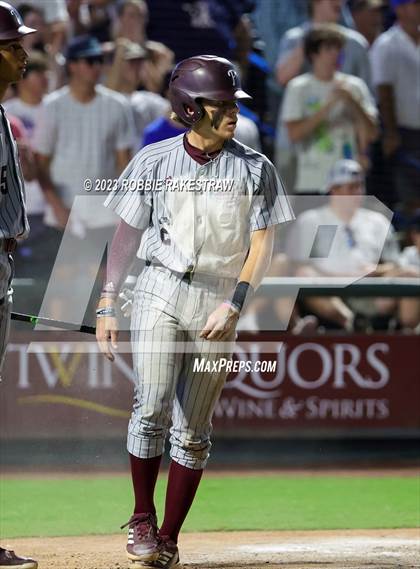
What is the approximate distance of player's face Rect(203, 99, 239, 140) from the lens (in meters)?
4.27

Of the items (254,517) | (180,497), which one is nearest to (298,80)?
(254,517)

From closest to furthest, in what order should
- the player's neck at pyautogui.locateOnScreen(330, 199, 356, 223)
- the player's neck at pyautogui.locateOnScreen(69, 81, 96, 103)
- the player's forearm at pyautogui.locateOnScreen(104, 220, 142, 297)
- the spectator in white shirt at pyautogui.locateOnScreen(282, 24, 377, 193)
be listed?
the player's forearm at pyautogui.locateOnScreen(104, 220, 142, 297), the player's neck at pyautogui.locateOnScreen(330, 199, 356, 223), the player's neck at pyautogui.locateOnScreen(69, 81, 96, 103), the spectator in white shirt at pyautogui.locateOnScreen(282, 24, 377, 193)

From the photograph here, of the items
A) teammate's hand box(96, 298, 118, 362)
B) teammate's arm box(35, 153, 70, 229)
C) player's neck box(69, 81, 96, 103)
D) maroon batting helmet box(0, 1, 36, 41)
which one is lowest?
teammate's arm box(35, 153, 70, 229)

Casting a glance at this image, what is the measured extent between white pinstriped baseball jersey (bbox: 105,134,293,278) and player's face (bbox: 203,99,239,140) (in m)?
0.09

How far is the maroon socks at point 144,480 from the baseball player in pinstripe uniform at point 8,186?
1.45ft

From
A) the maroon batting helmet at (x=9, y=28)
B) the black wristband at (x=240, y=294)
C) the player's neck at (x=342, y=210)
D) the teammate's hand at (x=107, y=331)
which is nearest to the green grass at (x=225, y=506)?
the teammate's hand at (x=107, y=331)

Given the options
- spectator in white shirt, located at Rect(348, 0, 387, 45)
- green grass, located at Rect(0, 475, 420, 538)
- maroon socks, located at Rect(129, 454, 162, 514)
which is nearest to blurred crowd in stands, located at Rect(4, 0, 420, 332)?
spectator in white shirt, located at Rect(348, 0, 387, 45)

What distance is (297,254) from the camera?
6973 mm

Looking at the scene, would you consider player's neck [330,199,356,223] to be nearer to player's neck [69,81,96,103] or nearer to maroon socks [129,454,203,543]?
player's neck [69,81,96,103]

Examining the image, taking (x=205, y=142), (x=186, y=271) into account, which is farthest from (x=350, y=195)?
(x=186, y=271)

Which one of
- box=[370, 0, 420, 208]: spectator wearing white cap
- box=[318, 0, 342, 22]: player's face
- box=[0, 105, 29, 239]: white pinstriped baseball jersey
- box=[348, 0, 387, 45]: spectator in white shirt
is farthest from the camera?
box=[348, 0, 387, 45]: spectator in white shirt

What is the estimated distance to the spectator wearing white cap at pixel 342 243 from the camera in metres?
7.11

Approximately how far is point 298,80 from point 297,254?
171 centimetres

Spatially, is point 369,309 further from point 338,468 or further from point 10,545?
point 10,545
